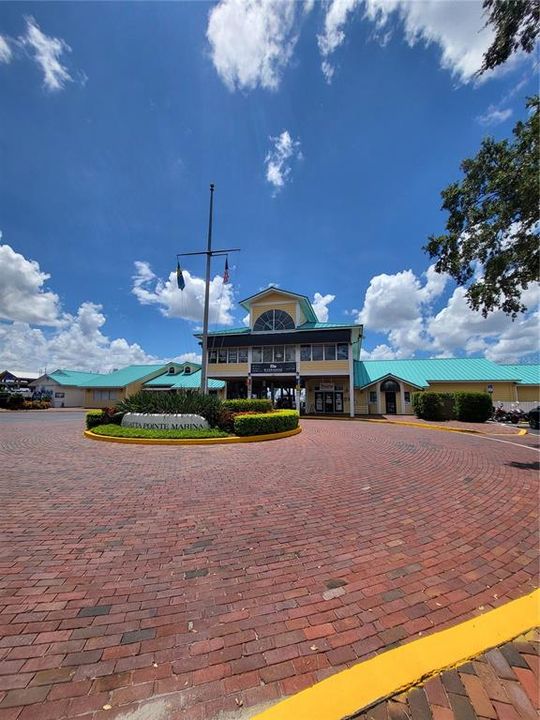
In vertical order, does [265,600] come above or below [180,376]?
below

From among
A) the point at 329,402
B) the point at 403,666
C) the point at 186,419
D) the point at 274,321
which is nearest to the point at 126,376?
the point at 274,321

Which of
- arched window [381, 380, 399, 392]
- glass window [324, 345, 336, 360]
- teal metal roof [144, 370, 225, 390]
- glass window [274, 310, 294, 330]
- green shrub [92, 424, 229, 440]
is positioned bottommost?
green shrub [92, 424, 229, 440]

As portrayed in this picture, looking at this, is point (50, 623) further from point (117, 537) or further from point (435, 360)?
point (435, 360)

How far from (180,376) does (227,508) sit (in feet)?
124

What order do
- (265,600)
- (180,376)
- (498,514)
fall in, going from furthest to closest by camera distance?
1. (180,376)
2. (498,514)
3. (265,600)

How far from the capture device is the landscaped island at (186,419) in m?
11.9

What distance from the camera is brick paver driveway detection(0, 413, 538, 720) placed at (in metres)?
2.14

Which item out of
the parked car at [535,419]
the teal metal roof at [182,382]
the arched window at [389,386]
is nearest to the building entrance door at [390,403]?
the arched window at [389,386]

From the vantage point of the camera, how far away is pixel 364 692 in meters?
2.03

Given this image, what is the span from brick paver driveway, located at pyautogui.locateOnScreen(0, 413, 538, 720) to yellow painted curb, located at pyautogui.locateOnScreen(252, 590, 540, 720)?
0.11m

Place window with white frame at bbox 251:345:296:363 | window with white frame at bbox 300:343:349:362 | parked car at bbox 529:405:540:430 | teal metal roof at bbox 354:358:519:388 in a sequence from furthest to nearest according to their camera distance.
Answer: teal metal roof at bbox 354:358:519:388 → window with white frame at bbox 251:345:296:363 → window with white frame at bbox 300:343:349:362 → parked car at bbox 529:405:540:430

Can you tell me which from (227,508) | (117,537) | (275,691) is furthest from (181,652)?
(227,508)

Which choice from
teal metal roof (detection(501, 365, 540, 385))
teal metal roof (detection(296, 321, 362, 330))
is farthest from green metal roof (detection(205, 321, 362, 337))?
teal metal roof (detection(501, 365, 540, 385))

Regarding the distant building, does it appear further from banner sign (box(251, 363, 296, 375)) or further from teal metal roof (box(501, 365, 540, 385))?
teal metal roof (box(501, 365, 540, 385))
